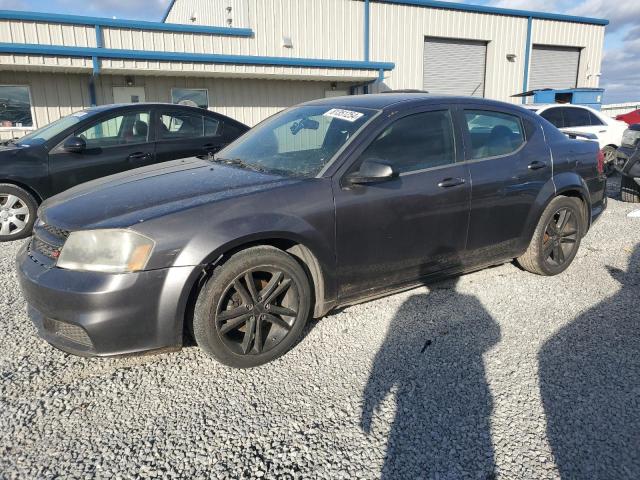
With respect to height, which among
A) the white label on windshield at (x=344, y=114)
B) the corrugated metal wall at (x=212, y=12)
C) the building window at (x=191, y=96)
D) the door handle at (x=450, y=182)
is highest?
the corrugated metal wall at (x=212, y=12)

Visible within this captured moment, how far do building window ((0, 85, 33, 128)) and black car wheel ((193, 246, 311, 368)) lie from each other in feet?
40.4

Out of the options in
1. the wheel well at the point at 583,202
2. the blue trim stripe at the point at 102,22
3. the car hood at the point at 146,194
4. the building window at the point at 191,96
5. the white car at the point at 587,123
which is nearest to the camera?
the car hood at the point at 146,194

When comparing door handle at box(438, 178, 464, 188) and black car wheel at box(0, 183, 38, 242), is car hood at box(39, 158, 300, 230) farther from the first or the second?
black car wheel at box(0, 183, 38, 242)

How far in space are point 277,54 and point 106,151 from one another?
37.4ft

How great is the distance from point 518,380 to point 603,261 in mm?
2778

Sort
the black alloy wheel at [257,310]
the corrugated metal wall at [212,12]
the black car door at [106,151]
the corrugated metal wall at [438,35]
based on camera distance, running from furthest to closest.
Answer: the corrugated metal wall at [438,35] < the corrugated metal wall at [212,12] < the black car door at [106,151] < the black alloy wheel at [257,310]

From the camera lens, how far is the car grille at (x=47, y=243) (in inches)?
106

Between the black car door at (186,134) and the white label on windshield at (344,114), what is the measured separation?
2.81 m

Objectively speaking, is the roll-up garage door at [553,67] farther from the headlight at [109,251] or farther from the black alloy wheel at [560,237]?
the headlight at [109,251]

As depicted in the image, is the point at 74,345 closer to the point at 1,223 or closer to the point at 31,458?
the point at 31,458

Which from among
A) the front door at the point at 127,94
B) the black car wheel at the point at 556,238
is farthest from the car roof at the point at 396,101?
the front door at the point at 127,94

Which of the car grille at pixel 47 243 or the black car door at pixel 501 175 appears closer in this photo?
the car grille at pixel 47 243

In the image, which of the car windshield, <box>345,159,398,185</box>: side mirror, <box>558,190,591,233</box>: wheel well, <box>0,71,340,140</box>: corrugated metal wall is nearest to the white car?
<box>558,190,591,233</box>: wheel well

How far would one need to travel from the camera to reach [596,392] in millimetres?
2643
